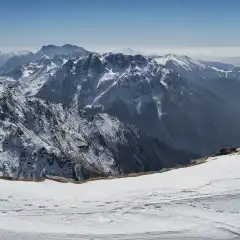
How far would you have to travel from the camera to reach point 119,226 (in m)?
18.9

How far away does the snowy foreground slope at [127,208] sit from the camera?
1841cm

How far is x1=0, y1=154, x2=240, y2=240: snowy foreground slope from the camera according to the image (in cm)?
1841

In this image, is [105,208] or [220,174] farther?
[220,174]

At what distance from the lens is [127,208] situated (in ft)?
67.1

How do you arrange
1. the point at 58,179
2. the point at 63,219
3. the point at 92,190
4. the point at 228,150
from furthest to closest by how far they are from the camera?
the point at 228,150
the point at 58,179
the point at 92,190
the point at 63,219

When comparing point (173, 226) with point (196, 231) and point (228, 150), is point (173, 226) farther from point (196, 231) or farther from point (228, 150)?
point (228, 150)

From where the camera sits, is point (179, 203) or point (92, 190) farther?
point (92, 190)

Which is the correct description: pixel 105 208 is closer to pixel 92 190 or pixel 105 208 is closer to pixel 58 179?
pixel 92 190

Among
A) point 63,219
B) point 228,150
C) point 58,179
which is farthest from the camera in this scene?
point 228,150

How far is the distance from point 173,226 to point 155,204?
2.11 m

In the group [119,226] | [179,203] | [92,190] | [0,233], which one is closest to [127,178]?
[92,190]

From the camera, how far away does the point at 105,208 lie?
20391 mm

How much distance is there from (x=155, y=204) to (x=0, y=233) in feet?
22.9

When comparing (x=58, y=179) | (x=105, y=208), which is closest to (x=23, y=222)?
(x=105, y=208)
